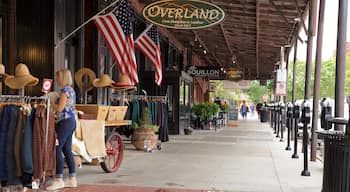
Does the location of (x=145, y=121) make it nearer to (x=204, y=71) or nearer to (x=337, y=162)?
(x=337, y=162)

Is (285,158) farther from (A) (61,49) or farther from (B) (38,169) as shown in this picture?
(B) (38,169)

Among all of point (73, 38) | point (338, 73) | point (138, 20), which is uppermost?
point (138, 20)

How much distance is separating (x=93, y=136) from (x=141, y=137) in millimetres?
4545

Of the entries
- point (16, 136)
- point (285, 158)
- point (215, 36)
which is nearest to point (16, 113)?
point (16, 136)

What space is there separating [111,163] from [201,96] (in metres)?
33.0

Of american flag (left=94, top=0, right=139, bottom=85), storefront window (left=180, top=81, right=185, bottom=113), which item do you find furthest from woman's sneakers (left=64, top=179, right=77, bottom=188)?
storefront window (left=180, top=81, right=185, bottom=113)

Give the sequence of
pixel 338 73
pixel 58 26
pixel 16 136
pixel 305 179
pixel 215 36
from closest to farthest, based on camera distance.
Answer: pixel 16 136 < pixel 338 73 < pixel 305 179 < pixel 58 26 < pixel 215 36

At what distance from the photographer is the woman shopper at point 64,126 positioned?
6.29m

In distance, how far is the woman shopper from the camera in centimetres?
629

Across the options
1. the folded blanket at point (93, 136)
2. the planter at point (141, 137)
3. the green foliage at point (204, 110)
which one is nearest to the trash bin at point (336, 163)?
the folded blanket at point (93, 136)

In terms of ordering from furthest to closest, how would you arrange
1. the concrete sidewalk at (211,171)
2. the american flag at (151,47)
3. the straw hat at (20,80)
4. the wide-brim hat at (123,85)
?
1. the american flag at (151,47)
2. the wide-brim hat at (123,85)
3. the concrete sidewalk at (211,171)
4. the straw hat at (20,80)

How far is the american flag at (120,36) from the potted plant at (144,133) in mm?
1169

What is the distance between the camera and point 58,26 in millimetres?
10258

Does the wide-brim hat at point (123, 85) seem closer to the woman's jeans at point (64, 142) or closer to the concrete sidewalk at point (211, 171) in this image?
the concrete sidewalk at point (211, 171)
